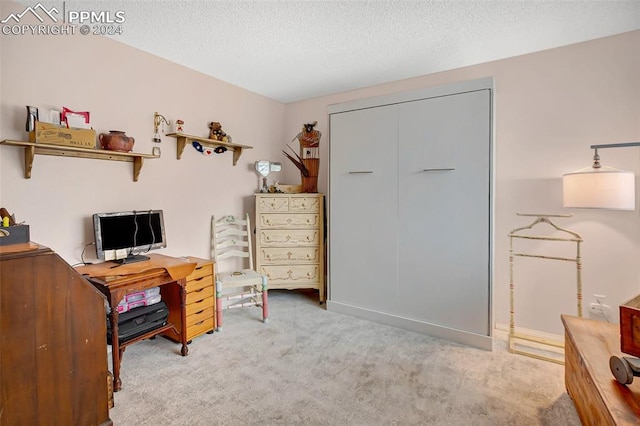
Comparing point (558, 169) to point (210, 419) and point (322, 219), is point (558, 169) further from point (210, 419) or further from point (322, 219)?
point (210, 419)

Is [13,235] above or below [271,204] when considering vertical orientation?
below

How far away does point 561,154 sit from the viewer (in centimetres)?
256

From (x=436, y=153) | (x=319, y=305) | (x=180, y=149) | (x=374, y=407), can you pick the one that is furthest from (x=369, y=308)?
(x=180, y=149)

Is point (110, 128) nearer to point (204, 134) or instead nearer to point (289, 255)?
point (204, 134)

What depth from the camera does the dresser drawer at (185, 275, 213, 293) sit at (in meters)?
2.53

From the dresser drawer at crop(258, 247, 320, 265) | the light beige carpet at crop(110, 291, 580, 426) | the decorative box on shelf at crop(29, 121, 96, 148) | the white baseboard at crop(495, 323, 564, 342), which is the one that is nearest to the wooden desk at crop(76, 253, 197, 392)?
the light beige carpet at crop(110, 291, 580, 426)

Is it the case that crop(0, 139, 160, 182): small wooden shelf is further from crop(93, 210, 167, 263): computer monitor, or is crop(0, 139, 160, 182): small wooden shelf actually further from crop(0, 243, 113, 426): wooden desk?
crop(0, 243, 113, 426): wooden desk

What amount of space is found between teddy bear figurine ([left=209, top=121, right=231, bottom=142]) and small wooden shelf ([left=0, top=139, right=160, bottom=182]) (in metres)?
0.68

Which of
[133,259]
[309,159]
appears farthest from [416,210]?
[133,259]

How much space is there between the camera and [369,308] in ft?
9.99

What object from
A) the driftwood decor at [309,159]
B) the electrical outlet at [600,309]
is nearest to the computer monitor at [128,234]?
the driftwood decor at [309,159]

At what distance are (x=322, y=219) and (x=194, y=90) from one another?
1920mm

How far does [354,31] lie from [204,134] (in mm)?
1827

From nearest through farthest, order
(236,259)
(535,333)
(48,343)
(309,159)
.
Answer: (48,343), (535,333), (236,259), (309,159)
